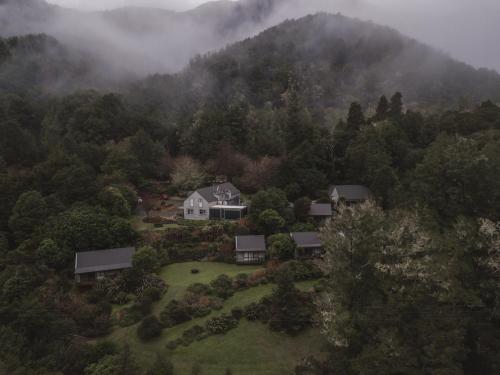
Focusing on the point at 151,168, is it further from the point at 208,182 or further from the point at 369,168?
the point at 369,168

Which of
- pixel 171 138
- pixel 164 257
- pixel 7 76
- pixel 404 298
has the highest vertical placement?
pixel 7 76

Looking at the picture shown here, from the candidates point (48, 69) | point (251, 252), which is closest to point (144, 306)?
point (251, 252)

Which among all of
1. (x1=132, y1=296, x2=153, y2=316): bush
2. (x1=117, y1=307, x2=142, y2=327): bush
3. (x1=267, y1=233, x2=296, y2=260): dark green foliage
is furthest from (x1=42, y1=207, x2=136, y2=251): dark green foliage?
(x1=267, y1=233, x2=296, y2=260): dark green foliage

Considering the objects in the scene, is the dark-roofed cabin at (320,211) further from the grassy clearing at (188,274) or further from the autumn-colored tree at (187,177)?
the autumn-colored tree at (187,177)

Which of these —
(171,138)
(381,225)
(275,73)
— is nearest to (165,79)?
(275,73)

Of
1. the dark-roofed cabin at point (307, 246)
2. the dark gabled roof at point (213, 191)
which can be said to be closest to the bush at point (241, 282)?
the dark-roofed cabin at point (307, 246)

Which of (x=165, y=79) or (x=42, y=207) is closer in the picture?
(x=42, y=207)
